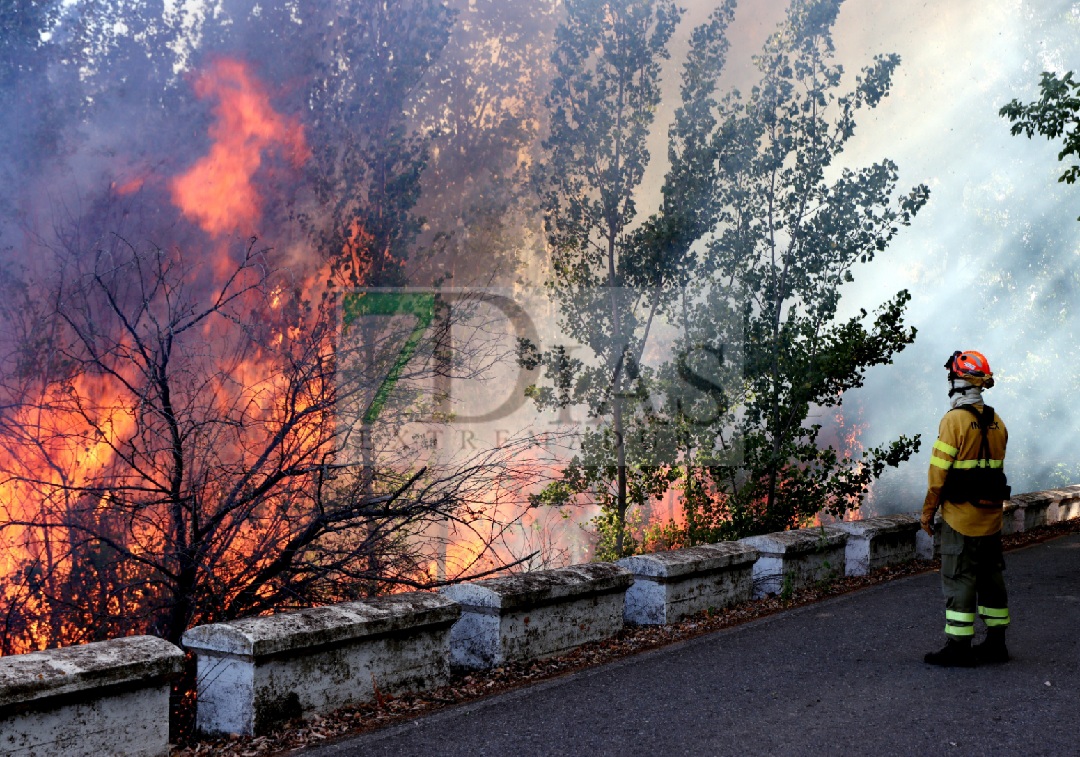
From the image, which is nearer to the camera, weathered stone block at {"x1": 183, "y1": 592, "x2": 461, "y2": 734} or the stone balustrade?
the stone balustrade

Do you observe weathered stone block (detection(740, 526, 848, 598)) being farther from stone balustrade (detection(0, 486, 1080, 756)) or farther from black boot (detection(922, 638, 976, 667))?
black boot (detection(922, 638, 976, 667))

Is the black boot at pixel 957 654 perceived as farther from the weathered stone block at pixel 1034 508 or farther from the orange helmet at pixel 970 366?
the weathered stone block at pixel 1034 508

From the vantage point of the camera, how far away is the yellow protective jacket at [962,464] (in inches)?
246

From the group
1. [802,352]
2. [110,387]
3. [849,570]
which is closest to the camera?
[849,570]

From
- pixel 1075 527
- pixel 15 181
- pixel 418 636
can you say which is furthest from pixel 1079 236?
pixel 418 636

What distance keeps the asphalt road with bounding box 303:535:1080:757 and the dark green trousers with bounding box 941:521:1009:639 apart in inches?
12.9

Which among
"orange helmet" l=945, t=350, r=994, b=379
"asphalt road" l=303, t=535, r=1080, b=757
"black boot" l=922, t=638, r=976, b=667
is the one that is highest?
"orange helmet" l=945, t=350, r=994, b=379

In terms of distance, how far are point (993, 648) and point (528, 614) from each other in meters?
2.84

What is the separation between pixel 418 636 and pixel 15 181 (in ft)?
44.5

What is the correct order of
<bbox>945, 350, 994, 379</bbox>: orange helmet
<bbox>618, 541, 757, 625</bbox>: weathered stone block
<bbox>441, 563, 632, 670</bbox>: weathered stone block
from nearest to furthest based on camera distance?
<bbox>441, 563, 632, 670</bbox>: weathered stone block, <bbox>945, 350, 994, 379</bbox>: orange helmet, <bbox>618, 541, 757, 625</bbox>: weathered stone block

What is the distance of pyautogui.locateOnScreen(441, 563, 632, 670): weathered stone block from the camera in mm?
5895

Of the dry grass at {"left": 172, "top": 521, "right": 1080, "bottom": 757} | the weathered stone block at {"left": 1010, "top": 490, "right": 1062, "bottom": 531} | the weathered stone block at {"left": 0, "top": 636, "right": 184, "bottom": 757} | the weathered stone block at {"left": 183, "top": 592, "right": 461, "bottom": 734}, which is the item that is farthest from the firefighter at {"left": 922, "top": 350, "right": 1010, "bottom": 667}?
the weathered stone block at {"left": 1010, "top": 490, "right": 1062, "bottom": 531}

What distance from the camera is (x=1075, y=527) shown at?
14.7 m

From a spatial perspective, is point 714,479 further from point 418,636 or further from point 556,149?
point 418,636
